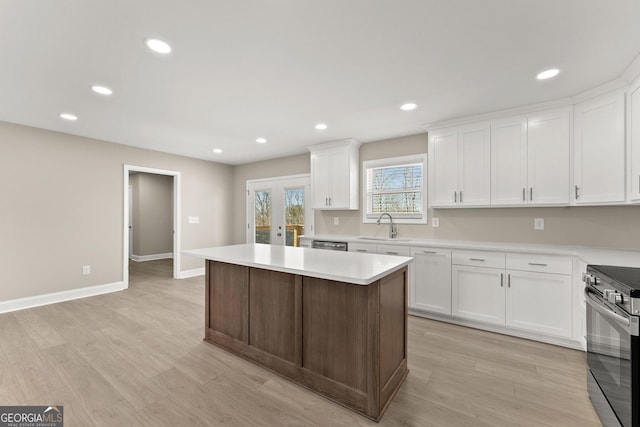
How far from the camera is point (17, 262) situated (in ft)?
12.1

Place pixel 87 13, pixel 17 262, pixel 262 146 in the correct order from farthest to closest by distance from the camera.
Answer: pixel 262 146 < pixel 17 262 < pixel 87 13

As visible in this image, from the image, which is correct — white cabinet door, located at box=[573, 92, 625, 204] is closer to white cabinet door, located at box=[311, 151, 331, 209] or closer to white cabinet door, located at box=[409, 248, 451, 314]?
white cabinet door, located at box=[409, 248, 451, 314]

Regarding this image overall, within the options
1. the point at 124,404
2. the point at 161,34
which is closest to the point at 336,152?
the point at 161,34

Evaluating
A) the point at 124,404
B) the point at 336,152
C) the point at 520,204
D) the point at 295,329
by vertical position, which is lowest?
the point at 124,404

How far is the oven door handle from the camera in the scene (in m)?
1.32

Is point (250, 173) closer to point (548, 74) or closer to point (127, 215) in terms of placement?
point (127, 215)

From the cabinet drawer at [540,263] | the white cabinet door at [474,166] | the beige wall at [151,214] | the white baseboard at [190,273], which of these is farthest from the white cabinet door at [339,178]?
the beige wall at [151,214]

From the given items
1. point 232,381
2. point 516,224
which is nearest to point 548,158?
point 516,224

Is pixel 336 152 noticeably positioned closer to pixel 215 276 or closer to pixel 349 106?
pixel 349 106

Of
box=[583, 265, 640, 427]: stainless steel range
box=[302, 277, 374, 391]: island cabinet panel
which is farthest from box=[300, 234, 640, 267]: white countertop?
box=[302, 277, 374, 391]: island cabinet panel

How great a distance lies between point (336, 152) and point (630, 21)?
10.8ft

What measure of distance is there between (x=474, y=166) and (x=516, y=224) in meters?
0.88

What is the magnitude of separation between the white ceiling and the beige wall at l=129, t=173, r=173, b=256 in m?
4.45

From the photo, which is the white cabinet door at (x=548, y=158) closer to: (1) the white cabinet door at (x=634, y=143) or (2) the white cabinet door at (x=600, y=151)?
(2) the white cabinet door at (x=600, y=151)
